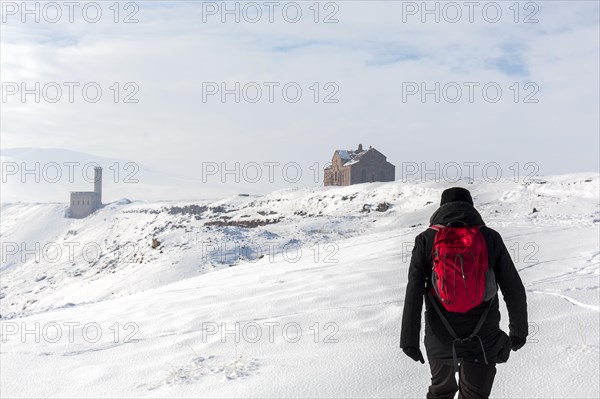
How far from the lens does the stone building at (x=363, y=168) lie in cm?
5753

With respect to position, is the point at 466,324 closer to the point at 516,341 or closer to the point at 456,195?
the point at 516,341

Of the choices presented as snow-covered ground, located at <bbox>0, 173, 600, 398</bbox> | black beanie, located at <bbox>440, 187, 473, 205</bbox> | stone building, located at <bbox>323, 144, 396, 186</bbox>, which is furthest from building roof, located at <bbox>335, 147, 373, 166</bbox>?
black beanie, located at <bbox>440, 187, 473, 205</bbox>

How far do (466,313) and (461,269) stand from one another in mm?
380

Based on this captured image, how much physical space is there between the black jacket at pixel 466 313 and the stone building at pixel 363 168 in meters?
54.0

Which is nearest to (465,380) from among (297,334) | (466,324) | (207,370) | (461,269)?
(466,324)

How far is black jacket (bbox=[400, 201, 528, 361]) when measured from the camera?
358cm

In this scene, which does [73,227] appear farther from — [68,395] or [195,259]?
[68,395]

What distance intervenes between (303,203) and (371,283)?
3401 centimetres

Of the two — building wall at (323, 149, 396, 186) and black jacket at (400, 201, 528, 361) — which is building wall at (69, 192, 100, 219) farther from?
black jacket at (400, 201, 528, 361)

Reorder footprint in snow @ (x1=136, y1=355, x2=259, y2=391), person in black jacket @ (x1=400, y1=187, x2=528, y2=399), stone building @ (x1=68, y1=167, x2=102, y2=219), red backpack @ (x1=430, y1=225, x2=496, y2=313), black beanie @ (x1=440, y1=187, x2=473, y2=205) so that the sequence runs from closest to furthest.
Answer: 1. red backpack @ (x1=430, y1=225, x2=496, y2=313)
2. person in black jacket @ (x1=400, y1=187, x2=528, y2=399)
3. black beanie @ (x1=440, y1=187, x2=473, y2=205)
4. footprint in snow @ (x1=136, y1=355, x2=259, y2=391)
5. stone building @ (x1=68, y1=167, x2=102, y2=219)

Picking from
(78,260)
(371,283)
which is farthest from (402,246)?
(78,260)

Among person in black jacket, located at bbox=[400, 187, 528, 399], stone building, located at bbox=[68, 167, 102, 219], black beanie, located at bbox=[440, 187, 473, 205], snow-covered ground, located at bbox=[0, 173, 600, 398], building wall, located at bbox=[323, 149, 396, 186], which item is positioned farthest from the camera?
stone building, located at bbox=[68, 167, 102, 219]

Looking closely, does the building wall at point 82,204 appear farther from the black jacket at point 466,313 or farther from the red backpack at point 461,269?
the red backpack at point 461,269

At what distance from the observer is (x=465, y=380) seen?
362cm
